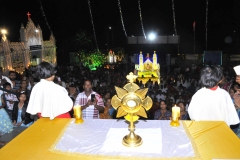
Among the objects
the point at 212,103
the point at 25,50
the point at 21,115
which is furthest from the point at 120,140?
the point at 25,50

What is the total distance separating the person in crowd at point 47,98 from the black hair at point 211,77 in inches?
73.2

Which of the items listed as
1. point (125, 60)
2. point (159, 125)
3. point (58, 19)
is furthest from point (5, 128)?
point (58, 19)

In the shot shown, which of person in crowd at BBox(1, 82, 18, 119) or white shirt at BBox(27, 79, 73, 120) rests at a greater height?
white shirt at BBox(27, 79, 73, 120)

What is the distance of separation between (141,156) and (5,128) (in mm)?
3266

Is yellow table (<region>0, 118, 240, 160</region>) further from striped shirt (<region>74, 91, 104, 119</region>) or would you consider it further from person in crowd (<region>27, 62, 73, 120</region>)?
striped shirt (<region>74, 91, 104, 119</region>)

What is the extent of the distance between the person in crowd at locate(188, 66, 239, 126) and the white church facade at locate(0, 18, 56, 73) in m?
15.5

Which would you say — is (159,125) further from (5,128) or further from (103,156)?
(5,128)

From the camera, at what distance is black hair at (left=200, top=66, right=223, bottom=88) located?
110 inches

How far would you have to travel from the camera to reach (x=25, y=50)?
1844 cm

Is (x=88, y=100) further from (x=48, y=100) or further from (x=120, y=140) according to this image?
(x=120, y=140)

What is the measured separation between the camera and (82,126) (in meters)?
2.71

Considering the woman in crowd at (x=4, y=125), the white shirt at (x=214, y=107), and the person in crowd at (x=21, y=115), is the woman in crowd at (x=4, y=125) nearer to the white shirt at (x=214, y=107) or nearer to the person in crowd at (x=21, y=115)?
the person in crowd at (x=21, y=115)

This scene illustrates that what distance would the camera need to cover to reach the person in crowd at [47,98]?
2938 millimetres

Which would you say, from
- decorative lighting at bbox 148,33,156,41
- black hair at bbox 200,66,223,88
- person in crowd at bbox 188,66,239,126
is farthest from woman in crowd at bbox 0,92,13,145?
decorative lighting at bbox 148,33,156,41
